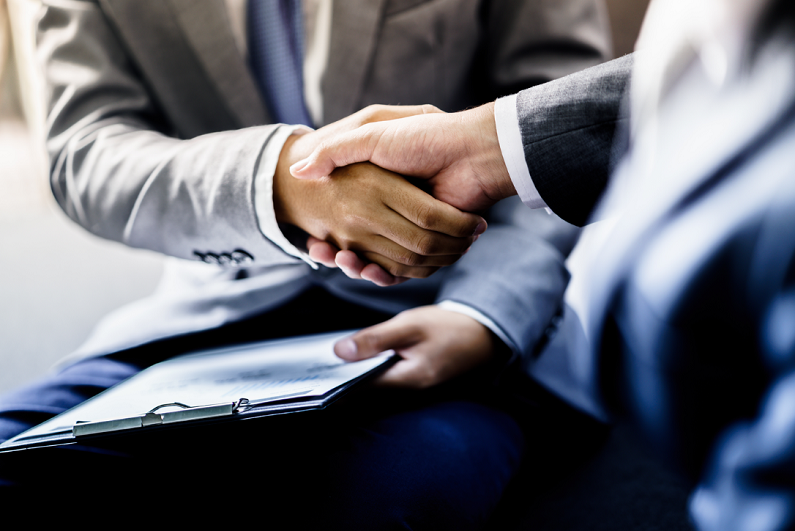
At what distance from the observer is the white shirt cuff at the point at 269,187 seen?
0.47 m

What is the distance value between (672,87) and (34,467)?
0.56m

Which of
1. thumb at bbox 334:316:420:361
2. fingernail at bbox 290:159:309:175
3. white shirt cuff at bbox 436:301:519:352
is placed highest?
fingernail at bbox 290:159:309:175

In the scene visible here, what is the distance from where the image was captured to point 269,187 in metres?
0.47

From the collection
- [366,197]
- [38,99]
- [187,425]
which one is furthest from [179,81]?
[187,425]

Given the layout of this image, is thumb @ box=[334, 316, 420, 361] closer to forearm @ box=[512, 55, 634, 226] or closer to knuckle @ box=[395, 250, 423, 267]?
knuckle @ box=[395, 250, 423, 267]

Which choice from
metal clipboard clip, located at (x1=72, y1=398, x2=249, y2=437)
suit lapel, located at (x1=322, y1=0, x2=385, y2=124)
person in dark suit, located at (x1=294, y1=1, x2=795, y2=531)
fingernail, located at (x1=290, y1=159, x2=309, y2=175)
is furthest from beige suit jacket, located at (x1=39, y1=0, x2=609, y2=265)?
person in dark suit, located at (x1=294, y1=1, x2=795, y2=531)

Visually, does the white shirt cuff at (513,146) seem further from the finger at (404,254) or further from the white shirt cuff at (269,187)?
the white shirt cuff at (269,187)

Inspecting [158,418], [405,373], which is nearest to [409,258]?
[405,373]

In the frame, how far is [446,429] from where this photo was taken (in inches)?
18.2

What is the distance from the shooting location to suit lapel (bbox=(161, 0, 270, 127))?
605mm

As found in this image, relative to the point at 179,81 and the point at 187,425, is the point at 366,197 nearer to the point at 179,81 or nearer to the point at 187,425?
the point at 187,425

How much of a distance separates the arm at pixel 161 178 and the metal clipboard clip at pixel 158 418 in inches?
8.2

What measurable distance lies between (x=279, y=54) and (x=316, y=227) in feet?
1.09

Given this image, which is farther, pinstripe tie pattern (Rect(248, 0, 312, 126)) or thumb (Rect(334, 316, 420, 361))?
pinstripe tie pattern (Rect(248, 0, 312, 126))
